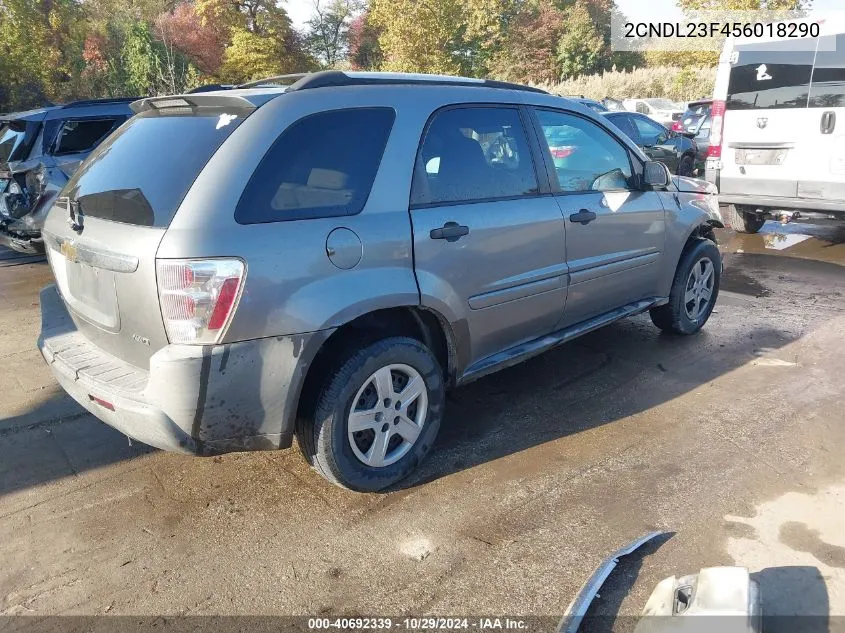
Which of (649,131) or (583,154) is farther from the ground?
(583,154)

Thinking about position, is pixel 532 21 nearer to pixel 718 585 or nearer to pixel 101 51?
pixel 101 51

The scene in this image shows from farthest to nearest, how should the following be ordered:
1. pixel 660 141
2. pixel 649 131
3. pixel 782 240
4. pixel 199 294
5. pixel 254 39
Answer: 1. pixel 254 39
2. pixel 649 131
3. pixel 660 141
4. pixel 782 240
5. pixel 199 294

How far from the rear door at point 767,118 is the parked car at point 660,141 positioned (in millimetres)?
4334

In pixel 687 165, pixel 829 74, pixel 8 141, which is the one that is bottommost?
pixel 687 165

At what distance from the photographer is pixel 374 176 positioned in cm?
299

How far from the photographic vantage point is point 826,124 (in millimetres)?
7324

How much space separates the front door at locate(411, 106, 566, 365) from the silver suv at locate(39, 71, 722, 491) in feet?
0.04

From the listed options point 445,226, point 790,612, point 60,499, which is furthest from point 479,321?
point 60,499

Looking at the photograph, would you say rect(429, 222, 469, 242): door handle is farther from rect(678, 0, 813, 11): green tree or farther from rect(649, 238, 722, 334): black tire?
rect(678, 0, 813, 11): green tree

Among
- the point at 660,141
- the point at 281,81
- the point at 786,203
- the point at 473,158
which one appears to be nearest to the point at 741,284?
the point at 786,203

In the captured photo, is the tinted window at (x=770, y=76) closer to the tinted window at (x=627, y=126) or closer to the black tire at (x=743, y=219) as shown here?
the black tire at (x=743, y=219)

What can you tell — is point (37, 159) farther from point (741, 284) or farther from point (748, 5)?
point (748, 5)

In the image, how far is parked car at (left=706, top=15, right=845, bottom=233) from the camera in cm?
726

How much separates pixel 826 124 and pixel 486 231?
19.5 ft
